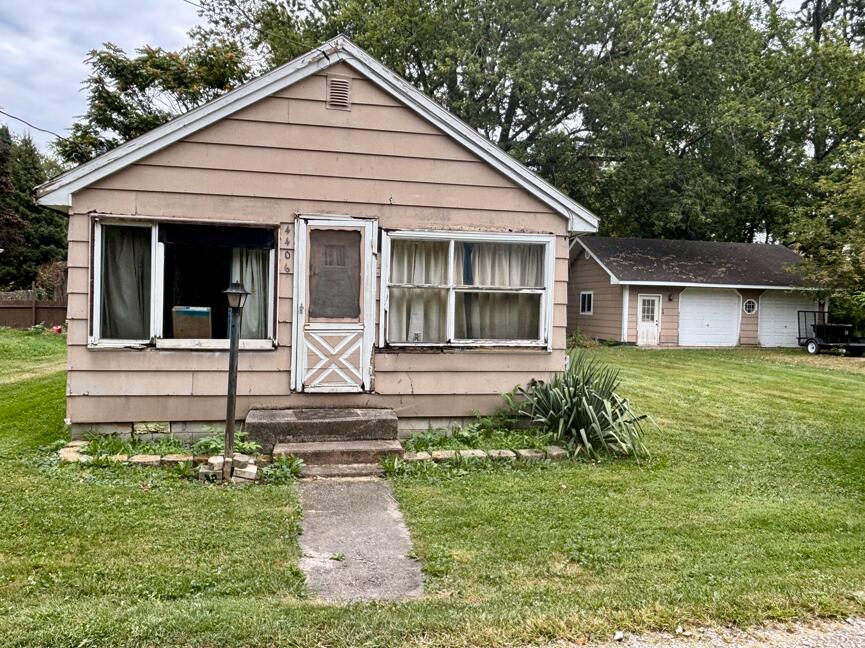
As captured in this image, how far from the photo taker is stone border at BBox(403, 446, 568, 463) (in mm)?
5742

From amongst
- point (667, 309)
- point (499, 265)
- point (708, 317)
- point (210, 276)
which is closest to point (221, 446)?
point (210, 276)

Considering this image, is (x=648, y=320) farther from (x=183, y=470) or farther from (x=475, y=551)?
(x=475, y=551)

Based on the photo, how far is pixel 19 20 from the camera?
31.9 ft

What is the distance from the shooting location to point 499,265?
6883mm

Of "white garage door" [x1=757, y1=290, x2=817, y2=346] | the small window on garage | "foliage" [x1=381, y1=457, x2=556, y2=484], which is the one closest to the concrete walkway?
"foliage" [x1=381, y1=457, x2=556, y2=484]

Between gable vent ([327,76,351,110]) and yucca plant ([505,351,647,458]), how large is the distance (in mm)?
3597

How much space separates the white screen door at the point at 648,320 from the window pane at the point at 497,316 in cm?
1466

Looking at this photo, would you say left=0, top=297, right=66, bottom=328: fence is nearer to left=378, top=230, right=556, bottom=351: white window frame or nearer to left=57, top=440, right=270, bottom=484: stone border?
left=57, top=440, right=270, bottom=484: stone border

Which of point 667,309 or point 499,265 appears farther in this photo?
point 667,309

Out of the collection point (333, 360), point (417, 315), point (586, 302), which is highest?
point (586, 302)

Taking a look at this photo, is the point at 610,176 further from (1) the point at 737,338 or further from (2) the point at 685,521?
(2) the point at 685,521

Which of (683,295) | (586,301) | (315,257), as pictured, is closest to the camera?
(315,257)

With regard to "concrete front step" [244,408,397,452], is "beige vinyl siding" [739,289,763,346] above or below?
above

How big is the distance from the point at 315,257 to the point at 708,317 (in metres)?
18.5
